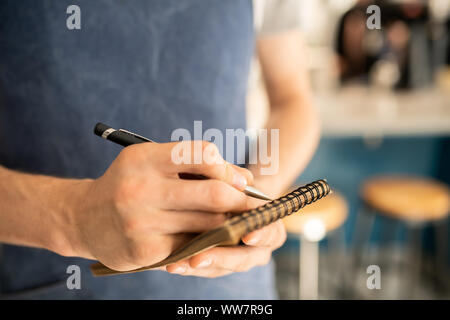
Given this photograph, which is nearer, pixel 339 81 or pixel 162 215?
pixel 162 215

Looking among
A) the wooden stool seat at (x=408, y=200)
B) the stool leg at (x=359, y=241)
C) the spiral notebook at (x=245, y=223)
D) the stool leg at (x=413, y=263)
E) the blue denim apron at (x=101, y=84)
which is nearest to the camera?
the spiral notebook at (x=245, y=223)

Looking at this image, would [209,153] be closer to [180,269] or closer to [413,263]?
[180,269]

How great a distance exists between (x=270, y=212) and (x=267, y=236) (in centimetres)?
6

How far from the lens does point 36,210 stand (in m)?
0.36

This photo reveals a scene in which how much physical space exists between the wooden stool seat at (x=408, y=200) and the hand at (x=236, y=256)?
1.33 meters

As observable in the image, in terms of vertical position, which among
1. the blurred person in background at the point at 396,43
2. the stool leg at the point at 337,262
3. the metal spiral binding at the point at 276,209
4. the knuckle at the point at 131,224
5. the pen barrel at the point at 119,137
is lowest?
the stool leg at the point at 337,262

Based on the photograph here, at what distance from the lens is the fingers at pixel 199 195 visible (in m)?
0.28

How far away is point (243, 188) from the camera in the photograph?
1.07 feet

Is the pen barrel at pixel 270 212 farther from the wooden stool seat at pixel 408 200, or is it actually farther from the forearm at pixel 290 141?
the wooden stool seat at pixel 408 200

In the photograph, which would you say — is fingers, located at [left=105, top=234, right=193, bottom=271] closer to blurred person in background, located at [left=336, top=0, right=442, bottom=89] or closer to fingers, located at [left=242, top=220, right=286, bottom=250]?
fingers, located at [left=242, top=220, right=286, bottom=250]

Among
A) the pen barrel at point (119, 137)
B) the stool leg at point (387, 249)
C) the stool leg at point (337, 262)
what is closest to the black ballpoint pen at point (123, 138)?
the pen barrel at point (119, 137)

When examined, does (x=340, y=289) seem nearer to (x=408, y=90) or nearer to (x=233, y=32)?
(x=408, y=90)

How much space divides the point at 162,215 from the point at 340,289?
189 centimetres
